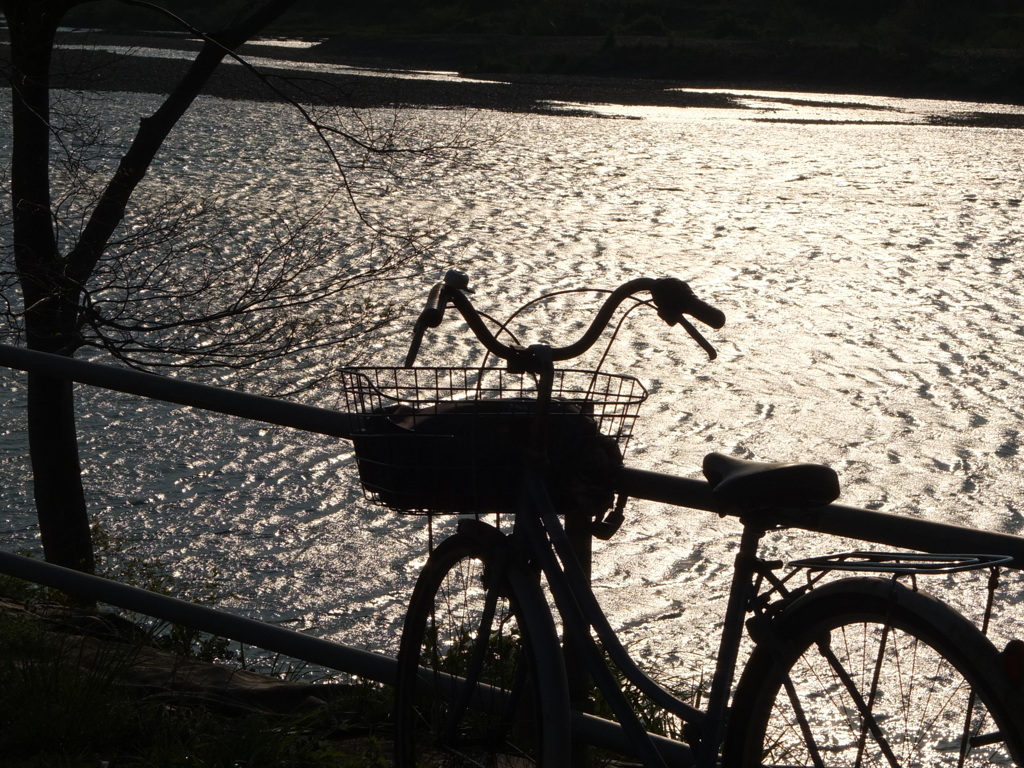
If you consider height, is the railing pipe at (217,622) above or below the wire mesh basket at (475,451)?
below

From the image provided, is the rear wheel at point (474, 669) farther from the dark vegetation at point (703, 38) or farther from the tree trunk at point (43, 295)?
the dark vegetation at point (703, 38)

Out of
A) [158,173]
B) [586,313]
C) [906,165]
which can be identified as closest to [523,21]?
[906,165]

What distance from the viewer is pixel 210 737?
2.88 metres

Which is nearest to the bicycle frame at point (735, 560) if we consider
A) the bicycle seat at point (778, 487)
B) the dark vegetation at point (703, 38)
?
the bicycle seat at point (778, 487)

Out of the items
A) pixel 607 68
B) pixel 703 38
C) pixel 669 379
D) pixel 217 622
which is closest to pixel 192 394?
pixel 217 622

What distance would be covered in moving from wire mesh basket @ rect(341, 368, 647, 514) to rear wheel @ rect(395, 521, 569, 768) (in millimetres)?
148

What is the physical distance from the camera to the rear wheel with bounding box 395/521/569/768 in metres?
2.31

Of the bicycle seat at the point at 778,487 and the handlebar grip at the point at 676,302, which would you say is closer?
the bicycle seat at the point at 778,487

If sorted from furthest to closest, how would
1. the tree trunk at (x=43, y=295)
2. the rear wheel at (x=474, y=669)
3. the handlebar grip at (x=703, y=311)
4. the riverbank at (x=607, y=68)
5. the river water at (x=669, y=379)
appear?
the riverbank at (x=607, y=68) → the river water at (x=669, y=379) → the tree trunk at (x=43, y=295) → the rear wheel at (x=474, y=669) → the handlebar grip at (x=703, y=311)

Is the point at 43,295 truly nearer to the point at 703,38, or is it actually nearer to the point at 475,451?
the point at 475,451

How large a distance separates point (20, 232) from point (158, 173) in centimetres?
984

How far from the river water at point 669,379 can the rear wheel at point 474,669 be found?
3.10m

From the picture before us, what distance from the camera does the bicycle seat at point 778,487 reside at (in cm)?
193

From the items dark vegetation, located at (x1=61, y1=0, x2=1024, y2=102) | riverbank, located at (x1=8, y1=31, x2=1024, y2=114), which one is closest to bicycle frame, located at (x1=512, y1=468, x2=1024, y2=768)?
riverbank, located at (x1=8, y1=31, x2=1024, y2=114)
